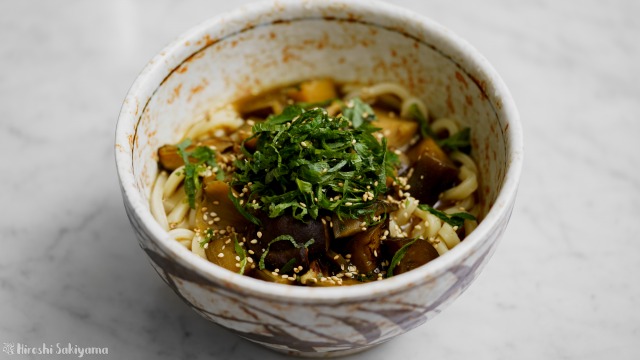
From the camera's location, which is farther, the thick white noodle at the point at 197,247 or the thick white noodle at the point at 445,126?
the thick white noodle at the point at 445,126

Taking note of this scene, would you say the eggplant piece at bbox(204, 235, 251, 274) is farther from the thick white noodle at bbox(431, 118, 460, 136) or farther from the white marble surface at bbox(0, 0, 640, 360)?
the thick white noodle at bbox(431, 118, 460, 136)

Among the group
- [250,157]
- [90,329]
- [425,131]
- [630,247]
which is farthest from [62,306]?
[630,247]

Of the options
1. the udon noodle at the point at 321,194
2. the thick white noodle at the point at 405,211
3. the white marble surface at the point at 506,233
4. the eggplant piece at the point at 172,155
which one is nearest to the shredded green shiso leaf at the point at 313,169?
the udon noodle at the point at 321,194

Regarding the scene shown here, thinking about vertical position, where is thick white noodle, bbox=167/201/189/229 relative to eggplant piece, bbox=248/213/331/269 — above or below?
below

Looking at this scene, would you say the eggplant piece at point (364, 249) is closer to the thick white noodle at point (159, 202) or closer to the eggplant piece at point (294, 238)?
the eggplant piece at point (294, 238)

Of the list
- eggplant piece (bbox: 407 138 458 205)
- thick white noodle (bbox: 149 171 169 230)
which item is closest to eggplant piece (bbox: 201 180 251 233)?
thick white noodle (bbox: 149 171 169 230)

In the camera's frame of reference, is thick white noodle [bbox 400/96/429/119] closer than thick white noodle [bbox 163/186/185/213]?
No
